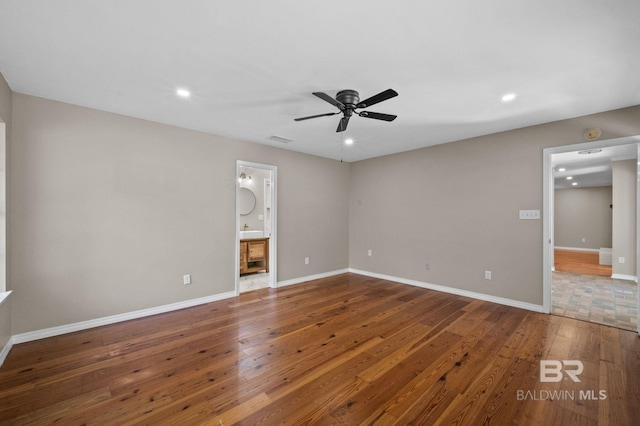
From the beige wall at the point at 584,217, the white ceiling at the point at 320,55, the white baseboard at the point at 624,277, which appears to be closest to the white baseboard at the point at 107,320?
the white ceiling at the point at 320,55

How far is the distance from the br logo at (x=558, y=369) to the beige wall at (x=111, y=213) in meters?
3.86

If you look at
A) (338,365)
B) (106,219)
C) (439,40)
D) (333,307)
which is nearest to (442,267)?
(333,307)

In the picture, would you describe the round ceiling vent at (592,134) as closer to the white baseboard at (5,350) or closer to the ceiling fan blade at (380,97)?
the ceiling fan blade at (380,97)

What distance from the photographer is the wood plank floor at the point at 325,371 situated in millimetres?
1739

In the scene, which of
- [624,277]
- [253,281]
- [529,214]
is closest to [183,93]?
[253,281]

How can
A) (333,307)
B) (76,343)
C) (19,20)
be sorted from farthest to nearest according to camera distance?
(333,307), (76,343), (19,20)

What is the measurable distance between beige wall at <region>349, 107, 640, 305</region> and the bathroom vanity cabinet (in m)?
2.15

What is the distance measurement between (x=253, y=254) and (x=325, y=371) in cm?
381

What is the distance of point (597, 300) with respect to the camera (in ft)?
13.0

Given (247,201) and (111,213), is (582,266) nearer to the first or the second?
(247,201)

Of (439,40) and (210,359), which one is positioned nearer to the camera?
(439,40)

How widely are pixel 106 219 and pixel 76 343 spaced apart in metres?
1.34

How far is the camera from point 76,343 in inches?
106

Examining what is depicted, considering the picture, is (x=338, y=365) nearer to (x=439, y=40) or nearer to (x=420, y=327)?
(x=420, y=327)
